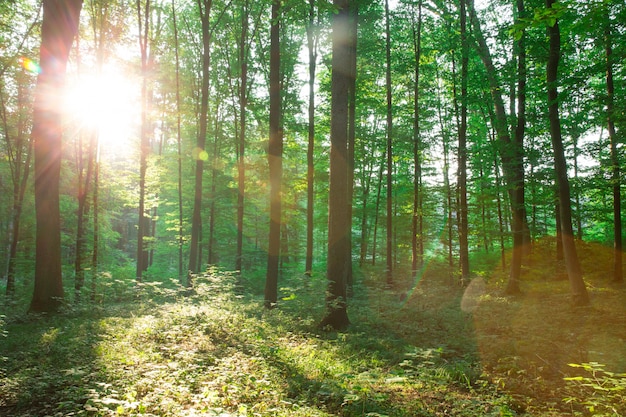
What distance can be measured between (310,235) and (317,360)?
1042cm

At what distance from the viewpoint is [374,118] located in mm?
28422

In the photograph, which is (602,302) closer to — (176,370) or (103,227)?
(176,370)

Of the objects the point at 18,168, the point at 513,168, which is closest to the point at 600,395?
the point at 513,168

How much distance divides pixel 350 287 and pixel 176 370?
11.2 meters

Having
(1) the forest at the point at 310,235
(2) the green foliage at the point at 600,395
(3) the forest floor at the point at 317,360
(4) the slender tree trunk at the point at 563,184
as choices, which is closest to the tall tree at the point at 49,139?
(1) the forest at the point at 310,235

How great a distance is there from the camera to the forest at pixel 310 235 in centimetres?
499

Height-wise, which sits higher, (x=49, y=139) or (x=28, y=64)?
(x=28, y=64)

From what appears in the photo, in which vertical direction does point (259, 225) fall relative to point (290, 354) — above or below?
above

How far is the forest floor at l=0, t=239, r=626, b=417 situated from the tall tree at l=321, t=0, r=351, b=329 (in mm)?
658

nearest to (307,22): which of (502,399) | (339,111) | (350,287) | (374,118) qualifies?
(339,111)

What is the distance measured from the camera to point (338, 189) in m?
9.03

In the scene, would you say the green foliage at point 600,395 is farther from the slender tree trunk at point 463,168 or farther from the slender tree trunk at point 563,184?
the slender tree trunk at point 463,168

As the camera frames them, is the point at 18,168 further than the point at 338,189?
Yes

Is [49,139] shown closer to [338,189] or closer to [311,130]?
[338,189]
